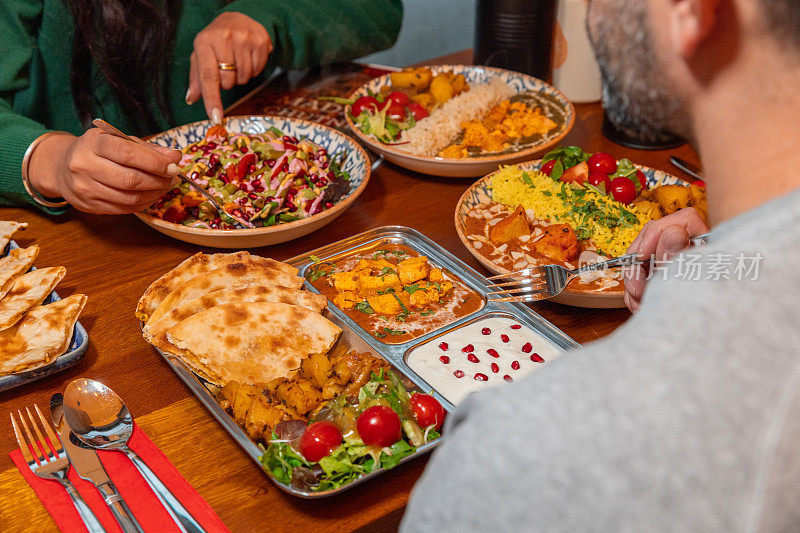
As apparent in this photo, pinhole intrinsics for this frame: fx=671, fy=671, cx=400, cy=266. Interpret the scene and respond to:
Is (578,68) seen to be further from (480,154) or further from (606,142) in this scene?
(480,154)

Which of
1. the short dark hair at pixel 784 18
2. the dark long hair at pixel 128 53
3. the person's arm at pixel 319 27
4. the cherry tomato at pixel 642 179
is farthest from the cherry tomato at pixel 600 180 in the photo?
the dark long hair at pixel 128 53

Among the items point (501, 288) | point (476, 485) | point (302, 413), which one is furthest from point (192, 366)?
point (476, 485)

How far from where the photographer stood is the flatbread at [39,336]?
1751 mm

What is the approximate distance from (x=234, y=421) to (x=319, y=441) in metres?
0.26

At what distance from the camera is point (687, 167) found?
2932mm

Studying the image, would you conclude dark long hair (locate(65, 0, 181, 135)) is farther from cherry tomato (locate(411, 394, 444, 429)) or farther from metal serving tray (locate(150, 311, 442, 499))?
cherry tomato (locate(411, 394, 444, 429))

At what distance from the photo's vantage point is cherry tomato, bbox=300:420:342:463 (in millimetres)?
1492

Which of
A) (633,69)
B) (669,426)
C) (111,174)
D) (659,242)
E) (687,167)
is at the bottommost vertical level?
(687,167)

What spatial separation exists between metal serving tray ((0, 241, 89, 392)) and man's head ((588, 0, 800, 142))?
150 cm

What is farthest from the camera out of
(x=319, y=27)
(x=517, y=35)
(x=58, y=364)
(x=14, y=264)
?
(x=319, y=27)

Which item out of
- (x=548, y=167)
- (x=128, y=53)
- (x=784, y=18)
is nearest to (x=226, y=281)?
(x=548, y=167)

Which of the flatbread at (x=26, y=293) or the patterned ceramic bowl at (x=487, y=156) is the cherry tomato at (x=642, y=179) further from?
the flatbread at (x=26, y=293)

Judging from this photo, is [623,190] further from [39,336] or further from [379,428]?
[39,336]

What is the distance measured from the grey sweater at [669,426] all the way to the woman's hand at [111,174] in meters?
1.76
